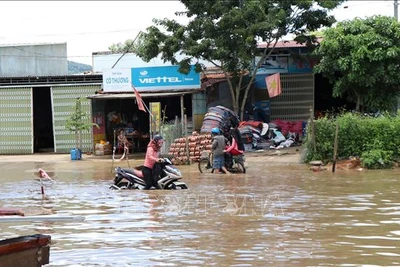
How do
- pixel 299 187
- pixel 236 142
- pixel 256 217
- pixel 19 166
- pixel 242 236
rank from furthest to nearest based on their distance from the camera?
pixel 19 166, pixel 236 142, pixel 299 187, pixel 256 217, pixel 242 236

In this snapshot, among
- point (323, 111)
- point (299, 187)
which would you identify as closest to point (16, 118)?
point (323, 111)

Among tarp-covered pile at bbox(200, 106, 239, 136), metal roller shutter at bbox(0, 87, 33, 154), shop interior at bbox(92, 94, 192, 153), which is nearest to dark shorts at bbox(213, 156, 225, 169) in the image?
tarp-covered pile at bbox(200, 106, 239, 136)

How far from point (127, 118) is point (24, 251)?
78.3 ft

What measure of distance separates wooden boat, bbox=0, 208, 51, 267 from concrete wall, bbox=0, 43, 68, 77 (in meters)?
29.0

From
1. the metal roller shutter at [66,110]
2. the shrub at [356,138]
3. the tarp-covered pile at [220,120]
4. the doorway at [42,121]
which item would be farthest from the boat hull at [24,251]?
the doorway at [42,121]

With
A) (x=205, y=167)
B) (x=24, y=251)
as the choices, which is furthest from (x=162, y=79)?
(x=24, y=251)

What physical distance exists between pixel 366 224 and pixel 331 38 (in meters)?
15.1

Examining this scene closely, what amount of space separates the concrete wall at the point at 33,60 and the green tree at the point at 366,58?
17.3m

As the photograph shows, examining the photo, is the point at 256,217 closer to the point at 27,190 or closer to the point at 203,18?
the point at 27,190

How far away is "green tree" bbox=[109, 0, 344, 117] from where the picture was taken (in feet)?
78.0

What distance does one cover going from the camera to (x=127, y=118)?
29594 mm

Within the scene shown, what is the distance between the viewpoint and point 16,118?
28797 millimetres

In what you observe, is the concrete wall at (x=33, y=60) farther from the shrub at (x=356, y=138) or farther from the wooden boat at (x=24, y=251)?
the wooden boat at (x=24, y=251)

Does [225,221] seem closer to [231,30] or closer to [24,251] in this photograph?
[24,251]
